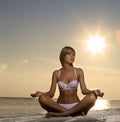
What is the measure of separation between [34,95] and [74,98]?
1087 millimetres

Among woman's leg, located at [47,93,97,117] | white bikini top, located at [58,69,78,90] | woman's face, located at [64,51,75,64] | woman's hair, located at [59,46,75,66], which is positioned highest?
woman's hair, located at [59,46,75,66]

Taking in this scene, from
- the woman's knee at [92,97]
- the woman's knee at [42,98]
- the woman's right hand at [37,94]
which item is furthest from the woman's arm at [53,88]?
the woman's knee at [92,97]

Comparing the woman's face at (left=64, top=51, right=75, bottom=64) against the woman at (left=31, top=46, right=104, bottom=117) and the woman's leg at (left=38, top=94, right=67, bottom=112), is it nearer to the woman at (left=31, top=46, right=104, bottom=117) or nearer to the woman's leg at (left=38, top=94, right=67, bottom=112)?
the woman at (left=31, top=46, right=104, bottom=117)

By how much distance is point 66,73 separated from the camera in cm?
1025

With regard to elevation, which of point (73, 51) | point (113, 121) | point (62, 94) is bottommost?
point (113, 121)

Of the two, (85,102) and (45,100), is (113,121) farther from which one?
(45,100)

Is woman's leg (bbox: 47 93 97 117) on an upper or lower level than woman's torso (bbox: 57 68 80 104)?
lower

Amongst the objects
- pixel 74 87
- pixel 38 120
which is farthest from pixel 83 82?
pixel 38 120

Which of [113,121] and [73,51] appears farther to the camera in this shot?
[73,51]

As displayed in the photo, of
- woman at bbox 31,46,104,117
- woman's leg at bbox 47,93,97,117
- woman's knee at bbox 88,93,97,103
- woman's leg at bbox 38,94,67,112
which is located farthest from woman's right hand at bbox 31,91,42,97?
woman's knee at bbox 88,93,97,103

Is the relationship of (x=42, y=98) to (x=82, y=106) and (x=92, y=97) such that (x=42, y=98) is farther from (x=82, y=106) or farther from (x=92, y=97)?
(x=92, y=97)

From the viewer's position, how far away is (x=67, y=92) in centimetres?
1003

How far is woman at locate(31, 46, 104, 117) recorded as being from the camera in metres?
9.83

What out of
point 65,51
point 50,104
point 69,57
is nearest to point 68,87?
point 50,104
